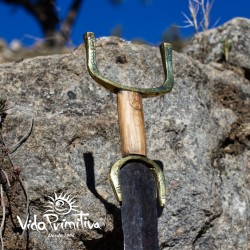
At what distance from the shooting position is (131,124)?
10.4 ft

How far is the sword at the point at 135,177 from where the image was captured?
3023mm

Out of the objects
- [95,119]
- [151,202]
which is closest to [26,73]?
[95,119]

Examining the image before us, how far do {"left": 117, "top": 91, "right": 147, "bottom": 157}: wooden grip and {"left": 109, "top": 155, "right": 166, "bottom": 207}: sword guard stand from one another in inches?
1.3

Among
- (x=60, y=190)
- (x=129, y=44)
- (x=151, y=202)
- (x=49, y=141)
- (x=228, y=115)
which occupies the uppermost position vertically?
(x=129, y=44)

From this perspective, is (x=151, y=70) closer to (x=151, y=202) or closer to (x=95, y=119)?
(x=95, y=119)

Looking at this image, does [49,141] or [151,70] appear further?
[151,70]

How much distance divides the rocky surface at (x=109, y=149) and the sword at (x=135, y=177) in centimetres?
37

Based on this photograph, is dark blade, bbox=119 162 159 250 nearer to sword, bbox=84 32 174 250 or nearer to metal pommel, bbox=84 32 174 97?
sword, bbox=84 32 174 250

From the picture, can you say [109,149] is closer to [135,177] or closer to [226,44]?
[135,177]

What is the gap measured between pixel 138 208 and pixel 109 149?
58cm

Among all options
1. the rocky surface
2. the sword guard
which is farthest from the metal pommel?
the rocky surface

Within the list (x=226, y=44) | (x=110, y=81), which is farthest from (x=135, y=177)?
(x=226, y=44)

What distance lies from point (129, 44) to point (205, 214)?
86 cm

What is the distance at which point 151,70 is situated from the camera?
3783mm
